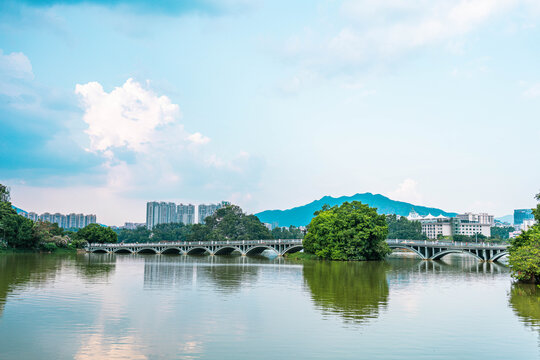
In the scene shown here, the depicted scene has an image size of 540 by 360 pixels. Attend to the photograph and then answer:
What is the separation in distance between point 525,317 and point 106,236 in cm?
10414

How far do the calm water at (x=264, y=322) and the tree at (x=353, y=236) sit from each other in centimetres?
3030

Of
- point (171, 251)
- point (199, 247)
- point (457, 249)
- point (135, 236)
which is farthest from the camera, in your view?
point (135, 236)

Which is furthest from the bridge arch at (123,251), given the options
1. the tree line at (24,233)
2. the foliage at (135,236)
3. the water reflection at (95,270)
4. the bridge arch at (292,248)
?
the water reflection at (95,270)

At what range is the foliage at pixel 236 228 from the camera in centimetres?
12550

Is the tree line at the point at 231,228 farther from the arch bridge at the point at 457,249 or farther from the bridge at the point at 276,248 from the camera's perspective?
the arch bridge at the point at 457,249

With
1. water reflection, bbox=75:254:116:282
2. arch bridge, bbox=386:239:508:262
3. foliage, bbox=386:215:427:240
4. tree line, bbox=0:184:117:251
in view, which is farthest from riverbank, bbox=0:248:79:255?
foliage, bbox=386:215:427:240

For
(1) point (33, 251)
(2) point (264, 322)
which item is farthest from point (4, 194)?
(2) point (264, 322)

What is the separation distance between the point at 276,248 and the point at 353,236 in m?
30.9

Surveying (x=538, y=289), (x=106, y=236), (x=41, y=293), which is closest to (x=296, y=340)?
(x=41, y=293)

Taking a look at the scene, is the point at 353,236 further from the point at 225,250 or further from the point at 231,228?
the point at 231,228

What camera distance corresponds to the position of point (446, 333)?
16.3 meters

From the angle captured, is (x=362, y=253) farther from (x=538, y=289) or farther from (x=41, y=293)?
(x=41, y=293)

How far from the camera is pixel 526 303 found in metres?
23.4

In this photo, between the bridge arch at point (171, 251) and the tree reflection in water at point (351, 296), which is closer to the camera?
the tree reflection in water at point (351, 296)
